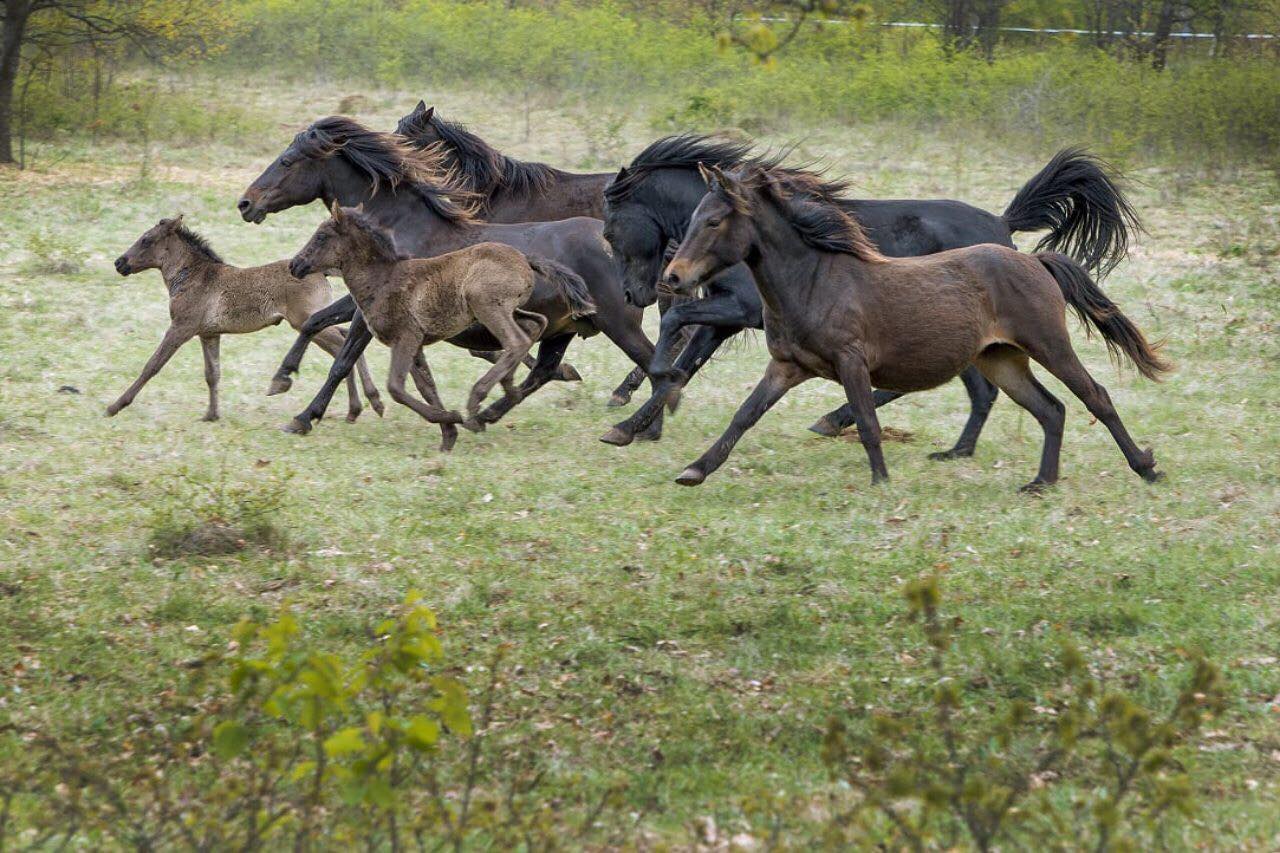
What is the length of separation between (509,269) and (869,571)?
3.62 meters

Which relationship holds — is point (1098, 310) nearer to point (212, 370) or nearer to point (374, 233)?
point (374, 233)

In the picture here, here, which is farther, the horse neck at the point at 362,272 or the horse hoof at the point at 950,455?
the horse hoof at the point at 950,455

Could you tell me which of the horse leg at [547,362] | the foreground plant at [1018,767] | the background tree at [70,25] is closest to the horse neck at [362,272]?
the horse leg at [547,362]

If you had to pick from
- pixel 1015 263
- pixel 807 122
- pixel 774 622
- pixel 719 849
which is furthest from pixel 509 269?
pixel 807 122

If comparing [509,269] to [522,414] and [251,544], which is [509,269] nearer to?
[522,414]

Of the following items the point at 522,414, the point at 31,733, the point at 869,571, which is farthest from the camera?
the point at 522,414

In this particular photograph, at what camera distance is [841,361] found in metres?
8.24

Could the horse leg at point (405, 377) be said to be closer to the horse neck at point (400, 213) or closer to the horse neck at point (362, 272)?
the horse neck at point (362, 272)

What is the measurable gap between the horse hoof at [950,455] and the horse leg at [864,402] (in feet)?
3.85

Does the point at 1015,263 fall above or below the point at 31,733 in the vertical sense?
above

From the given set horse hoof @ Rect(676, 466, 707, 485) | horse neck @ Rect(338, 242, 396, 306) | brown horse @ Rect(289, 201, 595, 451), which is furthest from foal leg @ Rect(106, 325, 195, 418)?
horse hoof @ Rect(676, 466, 707, 485)

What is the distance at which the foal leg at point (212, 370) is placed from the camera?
10258 mm

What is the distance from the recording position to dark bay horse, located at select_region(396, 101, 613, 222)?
1135 cm

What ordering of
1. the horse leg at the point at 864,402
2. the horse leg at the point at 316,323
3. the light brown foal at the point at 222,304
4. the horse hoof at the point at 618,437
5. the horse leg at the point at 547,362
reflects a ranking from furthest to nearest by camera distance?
the horse leg at the point at 547,362
the light brown foal at the point at 222,304
the horse leg at the point at 316,323
the horse hoof at the point at 618,437
the horse leg at the point at 864,402
